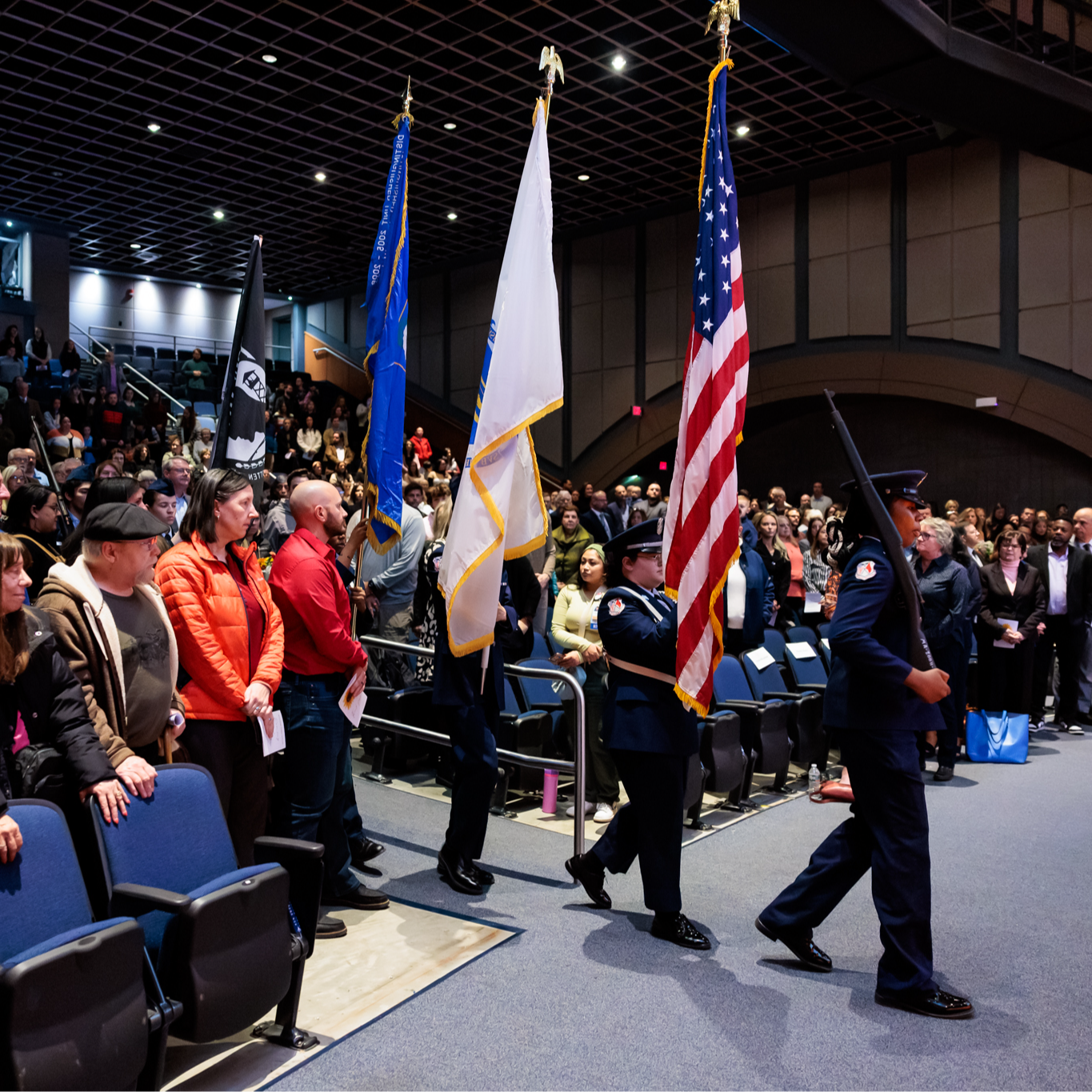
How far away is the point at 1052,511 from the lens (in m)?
13.4

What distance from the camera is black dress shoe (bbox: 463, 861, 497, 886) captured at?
4.18 meters

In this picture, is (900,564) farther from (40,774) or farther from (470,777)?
(40,774)

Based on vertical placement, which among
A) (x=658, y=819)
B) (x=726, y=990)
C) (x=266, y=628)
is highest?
(x=266, y=628)

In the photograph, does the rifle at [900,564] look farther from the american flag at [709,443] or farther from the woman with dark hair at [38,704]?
the woman with dark hair at [38,704]

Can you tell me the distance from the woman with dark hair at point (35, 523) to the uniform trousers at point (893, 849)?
374 cm

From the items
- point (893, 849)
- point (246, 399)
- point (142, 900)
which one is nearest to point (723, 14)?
point (246, 399)

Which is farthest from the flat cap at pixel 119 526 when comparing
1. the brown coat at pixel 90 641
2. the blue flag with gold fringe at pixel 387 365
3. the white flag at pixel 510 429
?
the blue flag with gold fringe at pixel 387 365

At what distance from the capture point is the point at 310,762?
3.69 m

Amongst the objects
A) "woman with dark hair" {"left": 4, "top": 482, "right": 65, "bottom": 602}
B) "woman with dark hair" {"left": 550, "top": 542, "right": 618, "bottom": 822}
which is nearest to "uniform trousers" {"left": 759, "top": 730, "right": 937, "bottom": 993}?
"woman with dark hair" {"left": 550, "top": 542, "right": 618, "bottom": 822}

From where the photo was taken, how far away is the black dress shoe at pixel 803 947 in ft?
11.5

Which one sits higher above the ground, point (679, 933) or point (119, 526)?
point (119, 526)

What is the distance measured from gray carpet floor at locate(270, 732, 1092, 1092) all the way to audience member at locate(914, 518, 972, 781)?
148 cm

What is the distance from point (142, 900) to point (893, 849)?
2302mm

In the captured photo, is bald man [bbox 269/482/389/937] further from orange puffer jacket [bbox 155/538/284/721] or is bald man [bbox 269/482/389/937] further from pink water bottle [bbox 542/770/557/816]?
pink water bottle [bbox 542/770/557/816]
